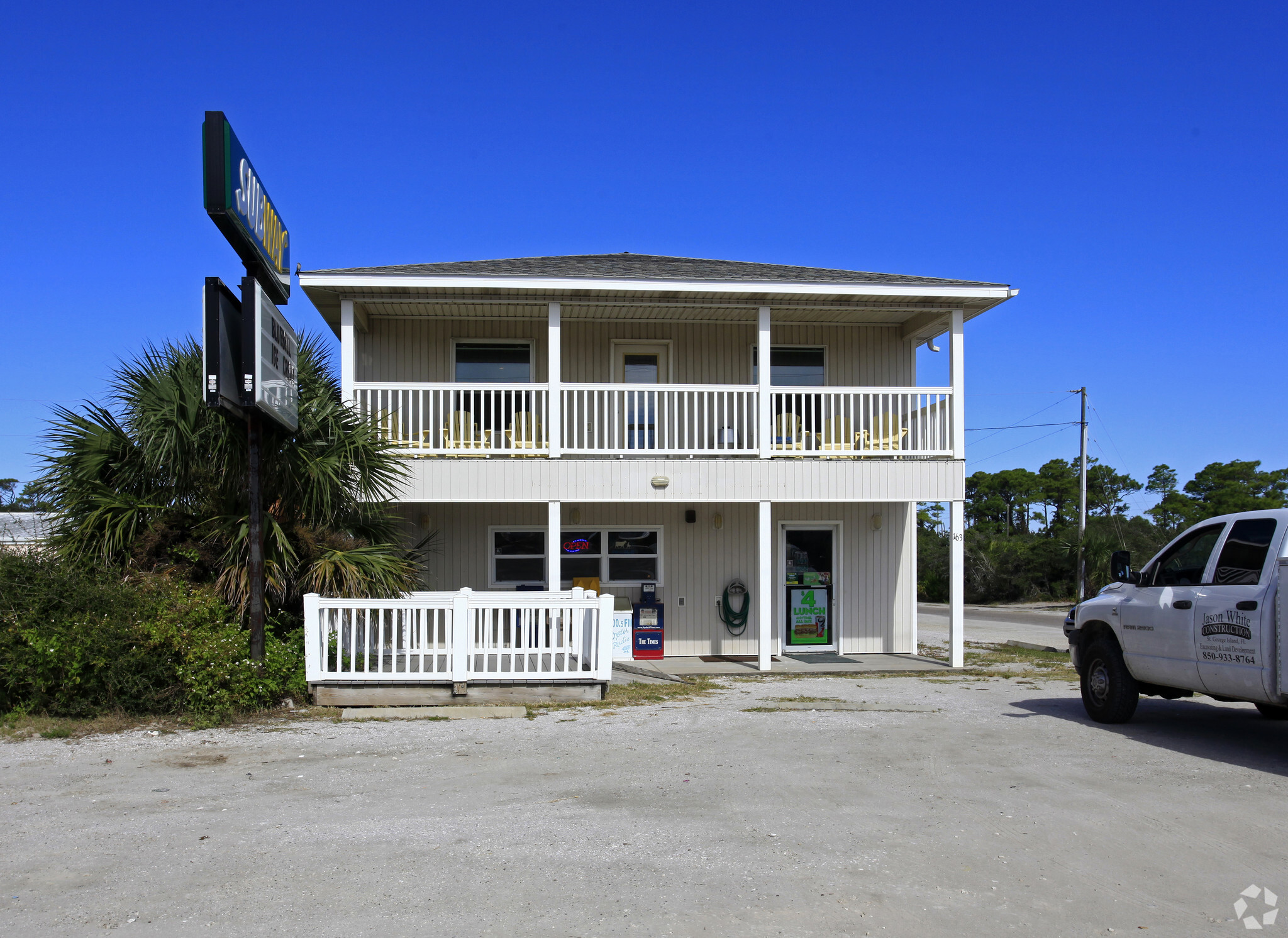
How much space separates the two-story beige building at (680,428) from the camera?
43.0 feet

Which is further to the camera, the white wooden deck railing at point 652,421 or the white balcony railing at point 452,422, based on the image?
the white wooden deck railing at point 652,421

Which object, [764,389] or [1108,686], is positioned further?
[764,389]

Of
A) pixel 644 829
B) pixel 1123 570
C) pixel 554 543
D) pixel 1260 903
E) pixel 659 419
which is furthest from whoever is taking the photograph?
pixel 659 419

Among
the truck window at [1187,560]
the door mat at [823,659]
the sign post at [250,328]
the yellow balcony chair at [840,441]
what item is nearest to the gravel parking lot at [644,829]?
the truck window at [1187,560]

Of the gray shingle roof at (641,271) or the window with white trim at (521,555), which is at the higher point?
the gray shingle roof at (641,271)

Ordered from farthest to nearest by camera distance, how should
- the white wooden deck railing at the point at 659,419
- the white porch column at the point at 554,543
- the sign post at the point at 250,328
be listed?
1. the white wooden deck railing at the point at 659,419
2. the white porch column at the point at 554,543
3. the sign post at the point at 250,328

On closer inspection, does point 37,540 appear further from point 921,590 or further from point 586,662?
point 921,590

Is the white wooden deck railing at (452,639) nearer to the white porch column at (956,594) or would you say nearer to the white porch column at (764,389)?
the white porch column at (764,389)

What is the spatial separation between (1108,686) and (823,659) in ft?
19.3

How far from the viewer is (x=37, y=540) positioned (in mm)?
10070

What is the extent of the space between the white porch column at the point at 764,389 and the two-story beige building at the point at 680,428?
0.03 metres

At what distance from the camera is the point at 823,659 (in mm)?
14695

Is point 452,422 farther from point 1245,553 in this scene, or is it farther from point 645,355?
point 1245,553

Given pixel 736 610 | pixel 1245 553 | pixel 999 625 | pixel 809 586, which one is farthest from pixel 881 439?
pixel 999 625
